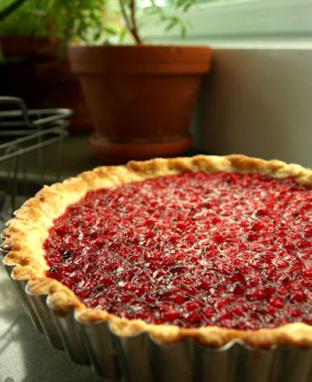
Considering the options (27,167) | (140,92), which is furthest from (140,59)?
(27,167)

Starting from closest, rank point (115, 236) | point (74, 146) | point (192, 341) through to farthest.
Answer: point (192, 341) → point (115, 236) → point (74, 146)

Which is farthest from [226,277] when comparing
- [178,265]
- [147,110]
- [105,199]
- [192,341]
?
[147,110]

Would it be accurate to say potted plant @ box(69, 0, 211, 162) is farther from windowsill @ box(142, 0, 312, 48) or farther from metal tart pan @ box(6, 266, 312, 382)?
metal tart pan @ box(6, 266, 312, 382)

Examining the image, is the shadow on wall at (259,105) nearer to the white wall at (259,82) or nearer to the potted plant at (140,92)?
the white wall at (259,82)

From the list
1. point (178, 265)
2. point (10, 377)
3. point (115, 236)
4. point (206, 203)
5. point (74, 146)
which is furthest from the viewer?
point (74, 146)

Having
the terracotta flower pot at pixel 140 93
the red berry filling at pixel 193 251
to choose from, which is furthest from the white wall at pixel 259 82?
the red berry filling at pixel 193 251

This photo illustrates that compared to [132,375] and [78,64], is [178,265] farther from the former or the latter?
[78,64]

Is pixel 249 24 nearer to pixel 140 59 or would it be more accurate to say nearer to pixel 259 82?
pixel 259 82
